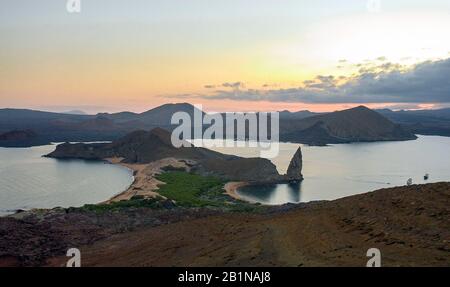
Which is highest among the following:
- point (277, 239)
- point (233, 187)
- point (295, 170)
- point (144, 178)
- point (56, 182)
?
point (277, 239)

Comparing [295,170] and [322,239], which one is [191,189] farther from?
[322,239]

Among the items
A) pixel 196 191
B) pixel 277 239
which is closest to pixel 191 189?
pixel 196 191

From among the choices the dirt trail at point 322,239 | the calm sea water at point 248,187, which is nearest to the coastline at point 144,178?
the calm sea water at point 248,187

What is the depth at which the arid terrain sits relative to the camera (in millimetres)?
16734

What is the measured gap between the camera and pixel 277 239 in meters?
20.6

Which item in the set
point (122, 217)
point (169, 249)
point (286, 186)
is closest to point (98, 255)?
point (169, 249)

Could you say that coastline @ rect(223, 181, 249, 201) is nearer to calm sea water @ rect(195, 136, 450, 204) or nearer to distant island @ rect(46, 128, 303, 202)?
calm sea water @ rect(195, 136, 450, 204)

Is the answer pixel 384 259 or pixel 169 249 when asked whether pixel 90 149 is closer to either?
pixel 169 249

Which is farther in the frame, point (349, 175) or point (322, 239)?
point (349, 175)

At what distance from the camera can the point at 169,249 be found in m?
23.8

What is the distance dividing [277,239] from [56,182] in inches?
3034

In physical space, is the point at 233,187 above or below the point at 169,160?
below

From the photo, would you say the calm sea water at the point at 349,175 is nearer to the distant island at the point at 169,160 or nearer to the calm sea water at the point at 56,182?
the distant island at the point at 169,160
